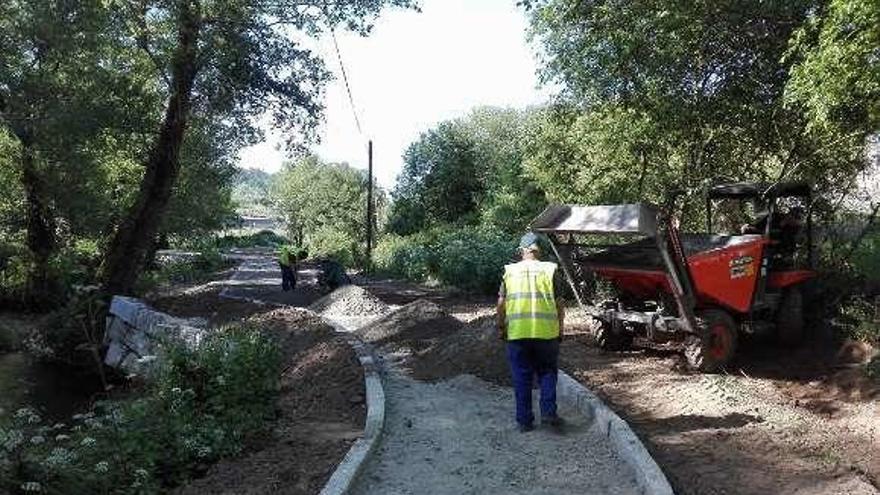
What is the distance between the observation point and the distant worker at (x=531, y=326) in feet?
23.4

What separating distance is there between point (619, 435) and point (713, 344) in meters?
3.71

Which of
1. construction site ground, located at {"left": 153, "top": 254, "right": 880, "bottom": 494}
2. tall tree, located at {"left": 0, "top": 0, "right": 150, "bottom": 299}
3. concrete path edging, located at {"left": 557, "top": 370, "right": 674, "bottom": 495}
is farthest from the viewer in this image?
tall tree, located at {"left": 0, "top": 0, "right": 150, "bottom": 299}

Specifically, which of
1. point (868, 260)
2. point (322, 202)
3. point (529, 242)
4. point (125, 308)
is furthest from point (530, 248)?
point (322, 202)

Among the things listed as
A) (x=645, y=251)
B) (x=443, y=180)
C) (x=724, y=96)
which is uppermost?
(x=443, y=180)

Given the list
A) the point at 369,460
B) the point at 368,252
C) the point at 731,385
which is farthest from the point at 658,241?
the point at 368,252

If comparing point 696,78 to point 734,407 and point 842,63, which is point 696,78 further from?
point 734,407

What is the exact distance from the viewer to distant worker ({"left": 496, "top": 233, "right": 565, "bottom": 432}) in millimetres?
7141

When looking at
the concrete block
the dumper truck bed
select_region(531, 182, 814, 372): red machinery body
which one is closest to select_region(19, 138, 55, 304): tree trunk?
the concrete block

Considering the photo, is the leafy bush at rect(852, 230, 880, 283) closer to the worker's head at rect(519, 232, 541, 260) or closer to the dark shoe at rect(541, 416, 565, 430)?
the dark shoe at rect(541, 416, 565, 430)

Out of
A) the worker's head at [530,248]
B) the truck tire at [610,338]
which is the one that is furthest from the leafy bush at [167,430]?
the truck tire at [610,338]

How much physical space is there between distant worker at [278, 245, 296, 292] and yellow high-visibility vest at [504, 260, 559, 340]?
16393 millimetres

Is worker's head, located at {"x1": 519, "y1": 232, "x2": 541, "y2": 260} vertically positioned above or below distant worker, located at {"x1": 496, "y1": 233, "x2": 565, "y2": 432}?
above

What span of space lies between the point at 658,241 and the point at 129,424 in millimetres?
5970

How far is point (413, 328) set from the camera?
13562mm
